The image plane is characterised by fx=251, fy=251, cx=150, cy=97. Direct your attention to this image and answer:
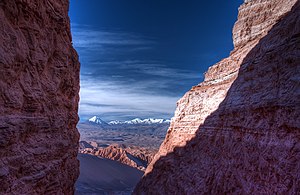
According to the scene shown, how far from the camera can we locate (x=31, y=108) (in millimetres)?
9242

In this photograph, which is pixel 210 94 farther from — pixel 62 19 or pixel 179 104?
pixel 62 19

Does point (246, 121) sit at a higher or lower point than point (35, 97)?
lower

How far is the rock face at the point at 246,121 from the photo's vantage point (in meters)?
9.72

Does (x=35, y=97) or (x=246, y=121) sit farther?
(x=246, y=121)

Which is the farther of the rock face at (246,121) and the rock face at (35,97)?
the rock face at (246,121)

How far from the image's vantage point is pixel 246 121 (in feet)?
41.0

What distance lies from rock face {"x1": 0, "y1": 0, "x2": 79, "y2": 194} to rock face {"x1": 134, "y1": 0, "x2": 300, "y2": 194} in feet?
26.7

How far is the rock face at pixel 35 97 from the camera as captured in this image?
7887 mm

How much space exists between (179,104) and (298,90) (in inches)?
578

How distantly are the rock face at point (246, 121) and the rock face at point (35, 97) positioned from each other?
26.7 feet

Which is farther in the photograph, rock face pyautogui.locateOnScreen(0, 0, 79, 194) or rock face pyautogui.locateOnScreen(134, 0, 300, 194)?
rock face pyautogui.locateOnScreen(134, 0, 300, 194)

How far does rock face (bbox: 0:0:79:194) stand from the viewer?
7.89m

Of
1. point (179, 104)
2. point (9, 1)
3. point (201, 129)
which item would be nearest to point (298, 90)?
point (201, 129)

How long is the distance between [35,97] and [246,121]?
382 inches
